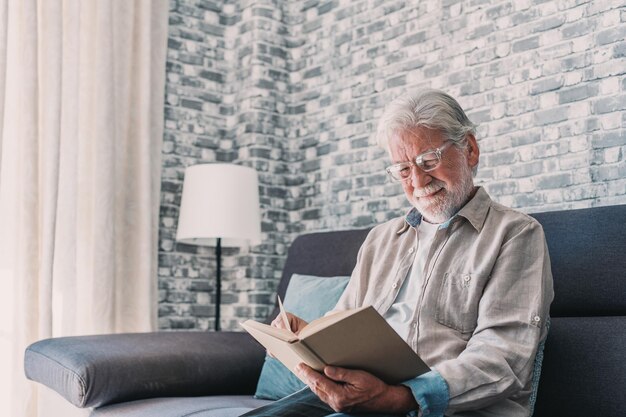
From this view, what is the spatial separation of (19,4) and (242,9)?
3.57 feet

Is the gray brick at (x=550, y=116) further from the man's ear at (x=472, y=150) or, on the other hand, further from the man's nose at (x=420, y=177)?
the man's nose at (x=420, y=177)

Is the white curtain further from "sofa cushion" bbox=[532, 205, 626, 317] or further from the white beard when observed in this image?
"sofa cushion" bbox=[532, 205, 626, 317]

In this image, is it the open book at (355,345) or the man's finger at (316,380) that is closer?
the open book at (355,345)

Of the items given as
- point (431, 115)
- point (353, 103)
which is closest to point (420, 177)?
point (431, 115)

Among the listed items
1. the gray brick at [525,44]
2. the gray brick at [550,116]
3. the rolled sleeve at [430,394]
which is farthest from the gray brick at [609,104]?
the rolled sleeve at [430,394]

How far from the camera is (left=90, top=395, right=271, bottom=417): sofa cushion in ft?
7.09

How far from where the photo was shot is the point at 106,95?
3.39 m

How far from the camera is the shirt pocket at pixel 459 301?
1.82 m

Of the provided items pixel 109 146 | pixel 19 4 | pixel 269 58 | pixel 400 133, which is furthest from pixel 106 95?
pixel 400 133

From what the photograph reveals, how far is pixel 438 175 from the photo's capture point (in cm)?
200

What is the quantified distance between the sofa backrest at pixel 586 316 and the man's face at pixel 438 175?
35cm

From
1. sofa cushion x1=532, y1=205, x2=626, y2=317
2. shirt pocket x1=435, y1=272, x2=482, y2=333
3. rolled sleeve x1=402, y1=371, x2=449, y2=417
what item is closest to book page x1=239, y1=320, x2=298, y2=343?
rolled sleeve x1=402, y1=371, x2=449, y2=417

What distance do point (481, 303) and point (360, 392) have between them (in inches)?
14.8

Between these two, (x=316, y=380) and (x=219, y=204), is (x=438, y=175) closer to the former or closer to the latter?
(x=316, y=380)
